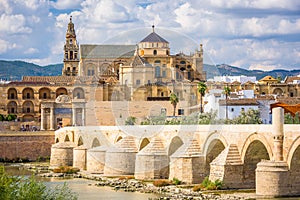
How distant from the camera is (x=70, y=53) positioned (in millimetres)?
107750

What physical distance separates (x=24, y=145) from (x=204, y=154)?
30854 millimetres

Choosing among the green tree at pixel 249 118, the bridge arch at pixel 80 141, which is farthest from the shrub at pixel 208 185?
the bridge arch at pixel 80 141

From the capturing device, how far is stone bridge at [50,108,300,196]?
1158 inches

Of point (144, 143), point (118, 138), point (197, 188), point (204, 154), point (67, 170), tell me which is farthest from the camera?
point (118, 138)

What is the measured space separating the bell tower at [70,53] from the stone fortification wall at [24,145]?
134ft

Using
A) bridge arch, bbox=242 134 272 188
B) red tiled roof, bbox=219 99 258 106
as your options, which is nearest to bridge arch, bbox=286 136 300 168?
bridge arch, bbox=242 134 272 188

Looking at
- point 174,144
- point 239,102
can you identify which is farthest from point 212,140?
point 239,102

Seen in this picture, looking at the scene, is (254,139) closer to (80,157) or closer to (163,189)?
(163,189)

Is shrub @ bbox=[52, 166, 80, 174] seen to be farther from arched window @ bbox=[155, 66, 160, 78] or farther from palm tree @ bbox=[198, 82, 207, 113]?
arched window @ bbox=[155, 66, 160, 78]

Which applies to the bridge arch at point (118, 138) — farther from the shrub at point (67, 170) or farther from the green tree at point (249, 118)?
the green tree at point (249, 118)

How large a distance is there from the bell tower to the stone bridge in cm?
5384

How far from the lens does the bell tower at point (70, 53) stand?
350ft

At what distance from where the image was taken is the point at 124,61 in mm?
83250

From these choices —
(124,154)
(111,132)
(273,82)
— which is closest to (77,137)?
(111,132)
